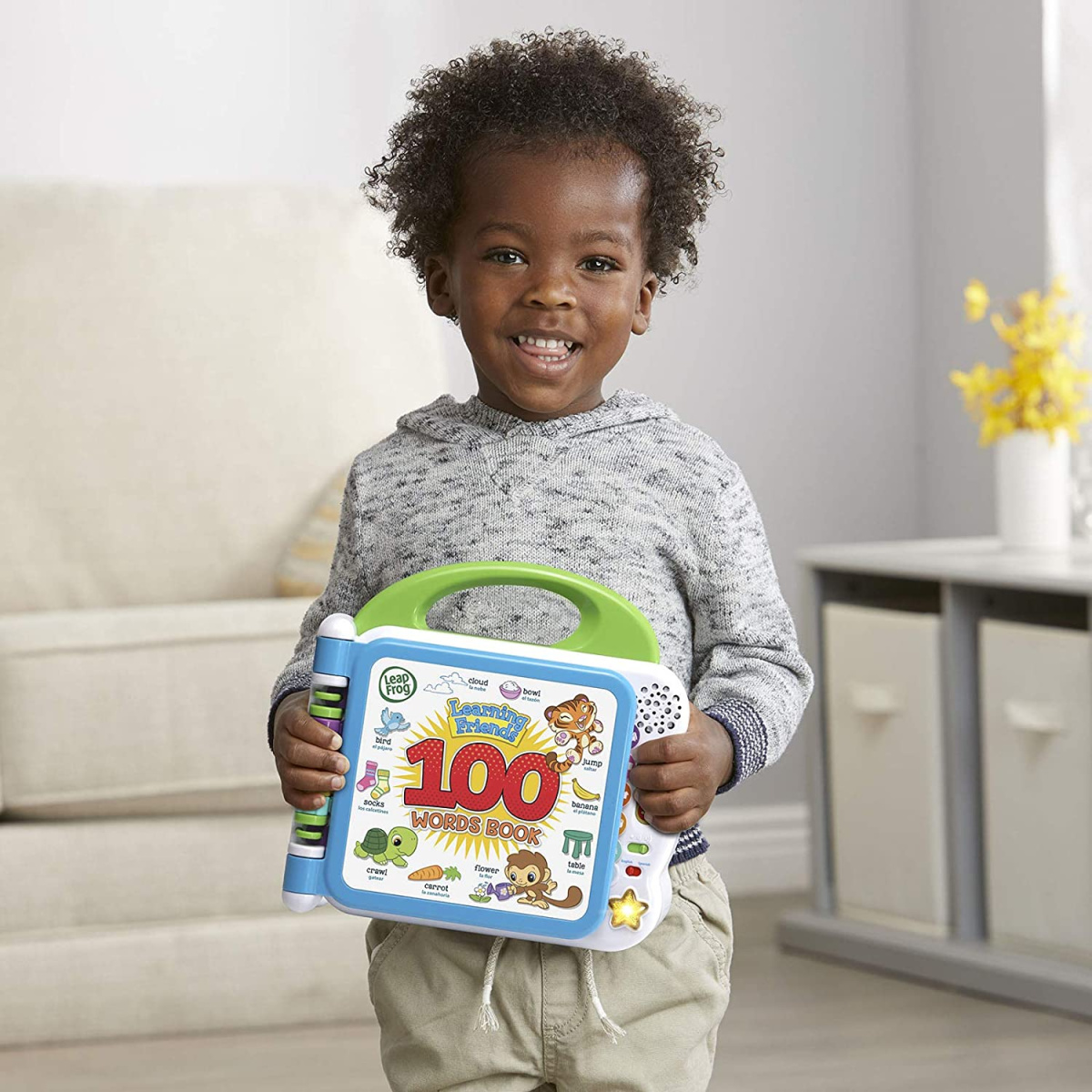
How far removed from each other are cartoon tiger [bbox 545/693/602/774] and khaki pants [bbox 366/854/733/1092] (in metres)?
0.14

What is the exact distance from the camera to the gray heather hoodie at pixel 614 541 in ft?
3.22

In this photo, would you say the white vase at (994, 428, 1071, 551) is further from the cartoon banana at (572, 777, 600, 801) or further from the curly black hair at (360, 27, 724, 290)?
the cartoon banana at (572, 777, 600, 801)

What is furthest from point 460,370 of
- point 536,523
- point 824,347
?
point 536,523

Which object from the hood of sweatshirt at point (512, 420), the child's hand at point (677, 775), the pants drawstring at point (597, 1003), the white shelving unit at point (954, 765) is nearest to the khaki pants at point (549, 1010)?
the pants drawstring at point (597, 1003)

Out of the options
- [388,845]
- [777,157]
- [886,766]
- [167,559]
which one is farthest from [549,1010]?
[777,157]

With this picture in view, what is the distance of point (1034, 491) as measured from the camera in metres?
2.34

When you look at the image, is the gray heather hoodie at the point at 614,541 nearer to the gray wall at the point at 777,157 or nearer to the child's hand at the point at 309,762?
the child's hand at the point at 309,762

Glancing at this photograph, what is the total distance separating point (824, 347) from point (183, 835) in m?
1.41

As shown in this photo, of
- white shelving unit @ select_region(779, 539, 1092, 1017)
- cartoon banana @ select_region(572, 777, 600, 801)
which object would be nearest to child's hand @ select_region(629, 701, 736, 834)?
cartoon banana @ select_region(572, 777, 600, 801)

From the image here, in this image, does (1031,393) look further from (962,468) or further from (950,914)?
(950,914)

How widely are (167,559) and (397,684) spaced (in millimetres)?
1567

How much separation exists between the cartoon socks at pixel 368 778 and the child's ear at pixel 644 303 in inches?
12.3

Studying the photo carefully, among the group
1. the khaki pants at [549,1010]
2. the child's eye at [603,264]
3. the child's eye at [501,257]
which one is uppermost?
the child's eye at [501,257]

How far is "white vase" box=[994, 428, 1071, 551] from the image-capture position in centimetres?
233
